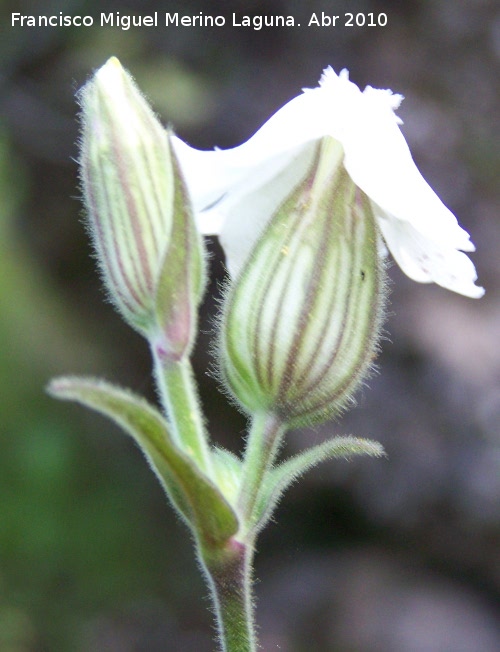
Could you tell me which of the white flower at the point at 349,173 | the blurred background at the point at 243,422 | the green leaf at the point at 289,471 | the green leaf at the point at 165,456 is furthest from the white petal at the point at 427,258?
the blurred background at the point at 243,422

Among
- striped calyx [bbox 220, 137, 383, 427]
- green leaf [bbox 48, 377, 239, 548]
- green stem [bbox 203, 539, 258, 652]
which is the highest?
striped calyx [bbox 220, 137, 383, 427]

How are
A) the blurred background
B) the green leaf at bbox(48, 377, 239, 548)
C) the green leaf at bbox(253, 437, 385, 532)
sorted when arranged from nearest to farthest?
1. the green leaf at bbox(48, 377, 239, 548)
2. the green leaf at bbox(253, 437, 385, 532)
3. the blurred background

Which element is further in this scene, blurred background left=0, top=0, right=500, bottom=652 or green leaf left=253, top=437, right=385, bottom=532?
blurred background left=0, top=0, right=500, bottom=652

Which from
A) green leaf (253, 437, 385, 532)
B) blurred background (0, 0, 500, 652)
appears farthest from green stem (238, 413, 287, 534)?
blurred background (0, 0, 500, 652)

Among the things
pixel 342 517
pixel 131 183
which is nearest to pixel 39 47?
pixel 342 517

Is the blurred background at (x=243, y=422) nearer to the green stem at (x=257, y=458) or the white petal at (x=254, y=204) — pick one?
the white petal at (x=254, y=204)

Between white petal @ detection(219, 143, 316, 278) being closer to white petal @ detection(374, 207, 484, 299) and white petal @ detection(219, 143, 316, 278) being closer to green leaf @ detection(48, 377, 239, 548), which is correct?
white petal @ detection(374, 207, 484, 299)
